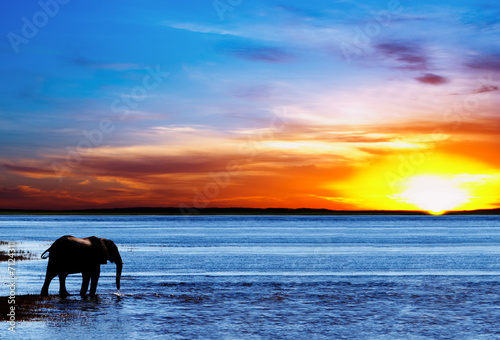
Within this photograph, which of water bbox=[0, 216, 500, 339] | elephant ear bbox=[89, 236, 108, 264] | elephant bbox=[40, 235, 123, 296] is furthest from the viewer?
elephant ear bbox=[89, 236, 108, 264]

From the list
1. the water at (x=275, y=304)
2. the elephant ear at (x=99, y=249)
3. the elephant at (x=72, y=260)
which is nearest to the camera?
the water at (x=275, y=304)

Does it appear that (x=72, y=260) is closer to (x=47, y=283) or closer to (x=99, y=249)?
(x=99, y=249)

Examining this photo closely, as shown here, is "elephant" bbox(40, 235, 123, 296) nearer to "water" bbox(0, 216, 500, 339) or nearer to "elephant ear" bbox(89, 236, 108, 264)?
"elephant ear" bbox(89, 236, 108, 264)

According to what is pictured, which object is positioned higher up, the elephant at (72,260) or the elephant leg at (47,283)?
the elephant at (72,260)

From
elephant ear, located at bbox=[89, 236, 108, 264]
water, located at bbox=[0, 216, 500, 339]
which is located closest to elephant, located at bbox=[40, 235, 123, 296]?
elephant ear, located at bbox=[89, 236, 108, 264]

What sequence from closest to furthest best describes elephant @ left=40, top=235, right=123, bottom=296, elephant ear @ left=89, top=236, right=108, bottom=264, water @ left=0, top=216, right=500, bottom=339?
water @ left=0, top=216, right=500, bottom=339
elephant @ left=40, top=235, right=123, bottom=296
elephant ear @ left=89, top=236, right=108, bottom=264

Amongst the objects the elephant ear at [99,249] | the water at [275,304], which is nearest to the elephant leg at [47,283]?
the water at [275,304]

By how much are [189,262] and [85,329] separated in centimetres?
2951

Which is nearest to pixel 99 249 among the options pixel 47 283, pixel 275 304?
pixel 47 283

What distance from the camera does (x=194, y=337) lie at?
706 inches

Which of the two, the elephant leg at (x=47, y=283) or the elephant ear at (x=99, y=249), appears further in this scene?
the elephant ear at (x=99, y=249)

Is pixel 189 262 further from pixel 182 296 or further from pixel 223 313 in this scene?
pixel 223 313

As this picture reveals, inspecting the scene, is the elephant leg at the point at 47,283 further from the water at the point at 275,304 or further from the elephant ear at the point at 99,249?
the elephant ear at the point at 99,249

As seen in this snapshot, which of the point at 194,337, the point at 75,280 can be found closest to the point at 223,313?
the point at 194,337
